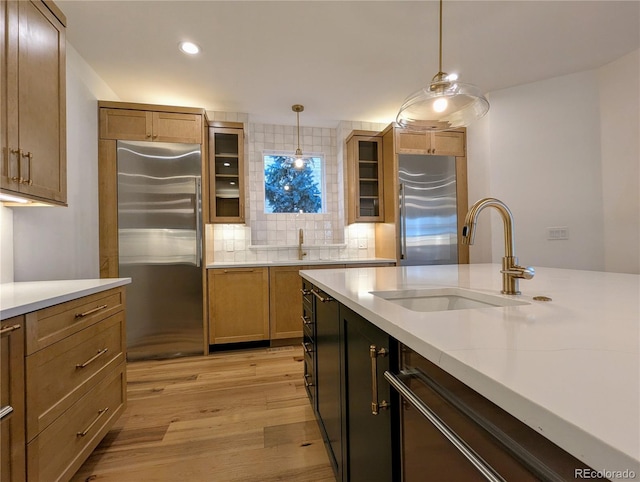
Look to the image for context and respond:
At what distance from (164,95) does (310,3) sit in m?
1.95

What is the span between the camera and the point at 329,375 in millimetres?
1381

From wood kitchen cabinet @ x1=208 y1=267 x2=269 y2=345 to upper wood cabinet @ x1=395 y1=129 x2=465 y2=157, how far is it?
219cm

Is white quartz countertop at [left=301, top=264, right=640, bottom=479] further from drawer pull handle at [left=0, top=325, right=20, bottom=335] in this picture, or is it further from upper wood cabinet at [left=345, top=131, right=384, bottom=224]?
upper wood cabinet at [left=345, top=131, right=384, bottom=224]

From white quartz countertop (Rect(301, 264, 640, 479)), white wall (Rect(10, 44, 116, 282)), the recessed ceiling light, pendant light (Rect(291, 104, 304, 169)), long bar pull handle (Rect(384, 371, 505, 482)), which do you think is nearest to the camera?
white quartz countertop (Rect(301, 264, 640, 479))

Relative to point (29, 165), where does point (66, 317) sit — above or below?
below

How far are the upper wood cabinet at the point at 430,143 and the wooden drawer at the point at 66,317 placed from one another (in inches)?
123

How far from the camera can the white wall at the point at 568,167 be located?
8.93ft

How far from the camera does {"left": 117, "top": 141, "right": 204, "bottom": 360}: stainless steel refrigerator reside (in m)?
2.75

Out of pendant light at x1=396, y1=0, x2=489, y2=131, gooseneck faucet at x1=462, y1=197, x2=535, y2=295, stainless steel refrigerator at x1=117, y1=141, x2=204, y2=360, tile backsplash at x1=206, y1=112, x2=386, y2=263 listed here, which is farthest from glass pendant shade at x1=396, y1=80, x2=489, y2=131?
stainless steel refrigerator at x1=117, y1=141, x2=204, y2=360

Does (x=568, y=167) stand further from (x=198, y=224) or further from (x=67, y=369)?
(x=67, y=369)

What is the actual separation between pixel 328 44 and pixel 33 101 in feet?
6.54

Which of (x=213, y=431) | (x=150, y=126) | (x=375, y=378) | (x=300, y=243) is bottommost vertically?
(x=213, y=431)

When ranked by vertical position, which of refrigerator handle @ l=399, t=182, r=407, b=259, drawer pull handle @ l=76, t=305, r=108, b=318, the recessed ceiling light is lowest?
drawer pull handle @ l=76, t=305, r=108, b=318

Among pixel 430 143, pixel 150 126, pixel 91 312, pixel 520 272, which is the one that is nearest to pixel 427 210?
pixel 430 143
